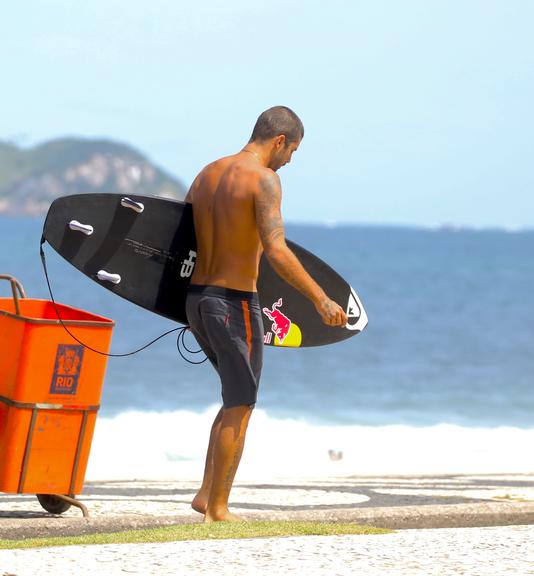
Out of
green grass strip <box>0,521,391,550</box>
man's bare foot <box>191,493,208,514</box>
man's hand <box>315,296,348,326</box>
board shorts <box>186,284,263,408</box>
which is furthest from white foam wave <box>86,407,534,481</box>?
man's hand <box>315,296,348,326</box>

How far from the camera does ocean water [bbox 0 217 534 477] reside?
16.5 meters

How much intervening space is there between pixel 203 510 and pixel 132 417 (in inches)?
697

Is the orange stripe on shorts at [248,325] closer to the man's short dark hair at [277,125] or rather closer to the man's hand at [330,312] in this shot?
the man's hand at [330,312]

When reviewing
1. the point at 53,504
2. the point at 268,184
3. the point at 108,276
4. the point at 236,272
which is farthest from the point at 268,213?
the point at 53,504

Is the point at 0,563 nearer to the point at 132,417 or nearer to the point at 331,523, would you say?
the point at 331,523

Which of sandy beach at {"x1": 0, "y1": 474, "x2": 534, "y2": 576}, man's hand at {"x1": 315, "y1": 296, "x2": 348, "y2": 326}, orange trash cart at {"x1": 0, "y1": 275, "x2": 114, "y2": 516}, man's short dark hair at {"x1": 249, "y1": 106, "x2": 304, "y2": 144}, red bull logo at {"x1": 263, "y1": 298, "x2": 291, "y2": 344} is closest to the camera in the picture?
sandy beach at {"x1": 0, "y1": 474, "x2": 534, "y2": 576}

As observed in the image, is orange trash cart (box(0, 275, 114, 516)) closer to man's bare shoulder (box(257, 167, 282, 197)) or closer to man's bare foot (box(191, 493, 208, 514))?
man's bare foot (box(191, 493, 208, 514))

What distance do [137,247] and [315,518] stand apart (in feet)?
5.44

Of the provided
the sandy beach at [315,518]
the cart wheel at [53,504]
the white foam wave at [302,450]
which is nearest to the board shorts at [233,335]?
the sandy beach at [315,518]

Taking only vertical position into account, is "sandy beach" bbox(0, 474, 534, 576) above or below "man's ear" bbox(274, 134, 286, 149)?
below

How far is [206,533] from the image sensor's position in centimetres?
592

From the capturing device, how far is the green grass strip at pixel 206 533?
5.77m

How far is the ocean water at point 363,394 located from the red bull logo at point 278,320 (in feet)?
14.8

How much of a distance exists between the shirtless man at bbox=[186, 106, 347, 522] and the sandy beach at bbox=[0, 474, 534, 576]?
0.59 meters
